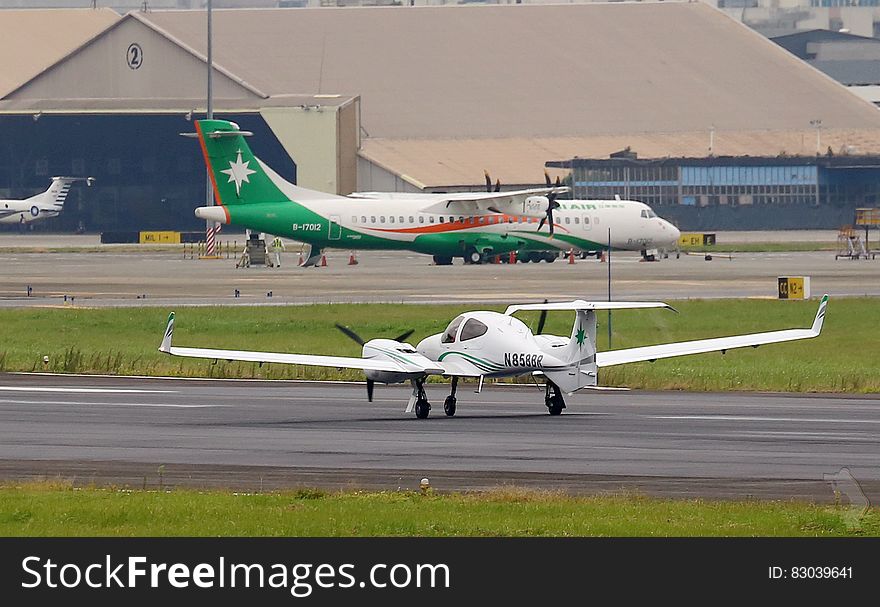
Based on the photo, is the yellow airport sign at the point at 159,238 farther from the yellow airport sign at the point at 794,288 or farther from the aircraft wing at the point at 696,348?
the aircraft wing at the point at 696,348

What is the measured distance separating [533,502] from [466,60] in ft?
490

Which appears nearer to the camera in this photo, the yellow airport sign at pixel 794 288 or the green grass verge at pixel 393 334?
the green grass verge at pixel 393 334

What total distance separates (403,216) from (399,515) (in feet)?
233

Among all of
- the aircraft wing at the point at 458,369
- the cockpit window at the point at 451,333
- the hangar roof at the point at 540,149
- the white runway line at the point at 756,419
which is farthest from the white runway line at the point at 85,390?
the hangar roof at the point at 540,149

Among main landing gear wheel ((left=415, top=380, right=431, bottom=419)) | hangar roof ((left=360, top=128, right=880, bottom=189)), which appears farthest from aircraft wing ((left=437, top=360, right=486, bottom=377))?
hangar roof ((left=360, top=128, right=880, bottom=189))

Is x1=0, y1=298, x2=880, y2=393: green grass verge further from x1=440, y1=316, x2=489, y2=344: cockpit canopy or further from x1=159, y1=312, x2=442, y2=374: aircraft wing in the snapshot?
x1=159, y1=312, x2=442, y2=374: aircraft wing

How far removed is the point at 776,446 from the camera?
31.2m

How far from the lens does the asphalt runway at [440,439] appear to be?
2720 cm

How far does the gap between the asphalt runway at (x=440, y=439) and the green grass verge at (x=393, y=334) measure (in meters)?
4.20

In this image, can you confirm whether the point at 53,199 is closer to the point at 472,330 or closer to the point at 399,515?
the point at 472,330

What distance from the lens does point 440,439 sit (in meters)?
32.8

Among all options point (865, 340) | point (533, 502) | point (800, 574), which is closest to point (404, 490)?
point (533, 502)

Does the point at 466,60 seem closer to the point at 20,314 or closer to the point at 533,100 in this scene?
the point at 533,100

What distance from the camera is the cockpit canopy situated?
119 feet
